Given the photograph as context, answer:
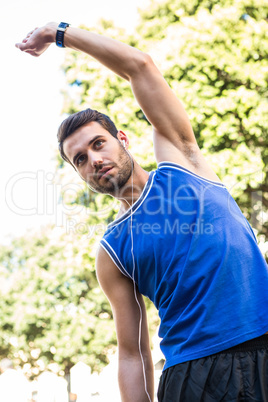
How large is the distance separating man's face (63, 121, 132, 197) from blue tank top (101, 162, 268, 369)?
133 millimetres

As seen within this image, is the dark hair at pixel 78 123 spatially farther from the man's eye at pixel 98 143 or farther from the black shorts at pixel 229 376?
the black shorts at pixel 229 376

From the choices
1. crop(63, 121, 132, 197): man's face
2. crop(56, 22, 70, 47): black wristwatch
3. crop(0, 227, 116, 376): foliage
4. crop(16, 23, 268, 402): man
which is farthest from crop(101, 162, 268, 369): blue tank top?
crop(0, 227, 116, 376): foliage

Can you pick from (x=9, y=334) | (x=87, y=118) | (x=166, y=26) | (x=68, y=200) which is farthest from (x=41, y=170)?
(x=87, y=118)

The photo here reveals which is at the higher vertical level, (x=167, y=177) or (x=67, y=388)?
(x=167, y=177)

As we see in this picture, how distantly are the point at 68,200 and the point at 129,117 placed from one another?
186 cm

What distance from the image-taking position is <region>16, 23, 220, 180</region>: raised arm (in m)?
1.70

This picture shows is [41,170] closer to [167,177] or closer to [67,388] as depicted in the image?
[67,388]

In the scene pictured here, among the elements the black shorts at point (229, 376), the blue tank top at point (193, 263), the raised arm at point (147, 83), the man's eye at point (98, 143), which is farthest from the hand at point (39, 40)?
the black shorts at point (229, 376)

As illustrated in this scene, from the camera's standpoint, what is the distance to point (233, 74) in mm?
6512

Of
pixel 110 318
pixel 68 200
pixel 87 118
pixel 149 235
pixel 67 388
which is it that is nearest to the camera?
pixel 149 235

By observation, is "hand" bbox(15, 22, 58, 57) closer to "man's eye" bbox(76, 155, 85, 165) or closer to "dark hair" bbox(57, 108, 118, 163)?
"dark hair" bbox(57, 108, 118, 163)

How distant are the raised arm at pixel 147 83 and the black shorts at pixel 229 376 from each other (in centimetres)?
69

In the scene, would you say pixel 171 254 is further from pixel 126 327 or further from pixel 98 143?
pixel 98 143

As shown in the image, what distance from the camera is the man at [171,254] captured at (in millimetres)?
1417
